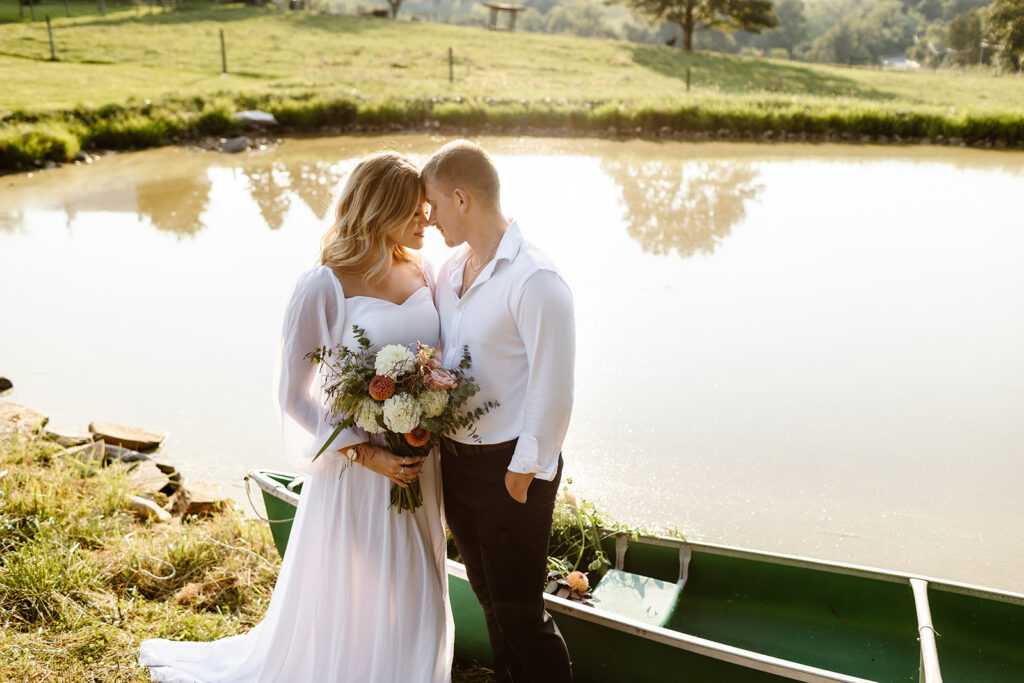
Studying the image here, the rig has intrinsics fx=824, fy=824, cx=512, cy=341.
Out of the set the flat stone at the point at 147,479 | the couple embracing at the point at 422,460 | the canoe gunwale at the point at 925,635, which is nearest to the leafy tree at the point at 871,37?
the flat stone at the point at 147,479

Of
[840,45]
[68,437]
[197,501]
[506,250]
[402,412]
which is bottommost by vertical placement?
[197,501]

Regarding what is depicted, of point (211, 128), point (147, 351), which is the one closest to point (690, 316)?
point (147, 351)

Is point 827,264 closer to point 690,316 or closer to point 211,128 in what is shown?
point 690,316

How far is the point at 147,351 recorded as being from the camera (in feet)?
24.3

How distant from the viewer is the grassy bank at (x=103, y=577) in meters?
3.26

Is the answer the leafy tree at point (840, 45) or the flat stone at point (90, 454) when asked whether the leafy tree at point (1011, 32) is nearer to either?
the leafy tree at point (840, 45)

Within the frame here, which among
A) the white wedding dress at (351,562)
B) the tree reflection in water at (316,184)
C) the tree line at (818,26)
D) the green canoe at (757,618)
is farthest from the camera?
the tree line at (818,26)

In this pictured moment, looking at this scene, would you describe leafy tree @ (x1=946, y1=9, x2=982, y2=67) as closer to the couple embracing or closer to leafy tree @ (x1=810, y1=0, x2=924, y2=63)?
leafy tree @ (x1=810, y1=0, x2=924, y2=63)

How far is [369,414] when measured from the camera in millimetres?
2418

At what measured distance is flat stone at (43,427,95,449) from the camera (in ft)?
18.0

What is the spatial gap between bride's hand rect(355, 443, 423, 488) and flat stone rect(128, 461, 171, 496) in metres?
2.91

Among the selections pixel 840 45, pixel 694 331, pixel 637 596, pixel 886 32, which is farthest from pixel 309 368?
pixel 886 32

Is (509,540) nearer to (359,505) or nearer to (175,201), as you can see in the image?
(359,505)

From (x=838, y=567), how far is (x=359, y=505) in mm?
1917
